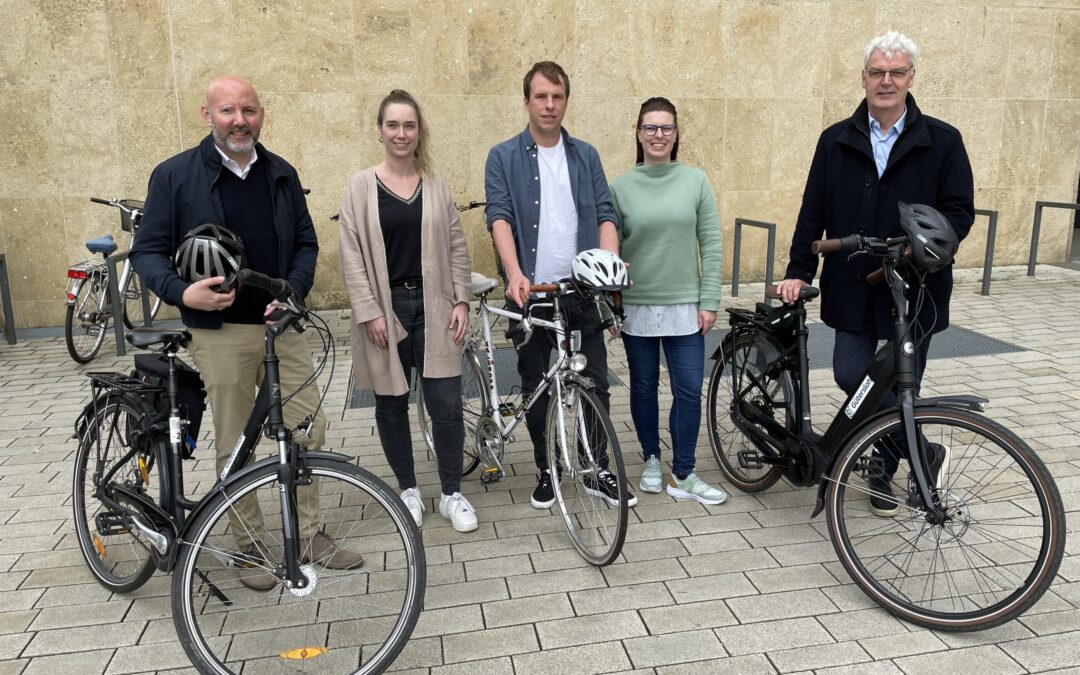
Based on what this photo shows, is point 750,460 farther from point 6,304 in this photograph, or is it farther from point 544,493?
point 6,304

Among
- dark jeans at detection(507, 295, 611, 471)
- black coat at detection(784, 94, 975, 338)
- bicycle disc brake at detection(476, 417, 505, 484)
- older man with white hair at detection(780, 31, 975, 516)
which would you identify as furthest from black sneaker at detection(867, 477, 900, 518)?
bicycle disc brake at detection(476, 417, 505, 484)

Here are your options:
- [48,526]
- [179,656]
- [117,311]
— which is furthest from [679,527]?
[117,311]

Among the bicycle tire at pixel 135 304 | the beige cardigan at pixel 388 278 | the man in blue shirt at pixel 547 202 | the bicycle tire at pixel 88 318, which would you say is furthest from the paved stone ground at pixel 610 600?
the bicycle tire at pixel 135 304

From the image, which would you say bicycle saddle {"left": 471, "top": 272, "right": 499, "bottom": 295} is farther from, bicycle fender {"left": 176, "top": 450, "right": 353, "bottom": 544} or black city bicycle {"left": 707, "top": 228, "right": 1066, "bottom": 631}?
bicycle fender {"left": 176, "top": 450, "right": 353, "bottom": 544}

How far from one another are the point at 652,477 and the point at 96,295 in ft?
17.6

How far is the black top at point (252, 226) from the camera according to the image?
303cm

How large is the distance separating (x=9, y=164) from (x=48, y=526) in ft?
16.6

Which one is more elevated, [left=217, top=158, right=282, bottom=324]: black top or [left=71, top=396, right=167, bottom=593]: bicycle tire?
[left=217, top=158, right=282, bottom=324]: black top

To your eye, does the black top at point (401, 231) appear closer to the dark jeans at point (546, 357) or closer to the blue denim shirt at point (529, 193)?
the blue denim shirt at point (529, 193)

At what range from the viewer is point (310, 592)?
261cm

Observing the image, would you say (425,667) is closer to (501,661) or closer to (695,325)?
(501,661)

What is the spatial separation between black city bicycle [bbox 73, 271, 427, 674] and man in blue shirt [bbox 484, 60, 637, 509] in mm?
1036

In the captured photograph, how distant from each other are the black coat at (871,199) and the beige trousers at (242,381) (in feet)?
7.24

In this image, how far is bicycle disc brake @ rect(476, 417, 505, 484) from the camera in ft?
13.1
